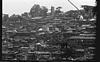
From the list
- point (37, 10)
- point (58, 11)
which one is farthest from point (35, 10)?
point (58, 11)

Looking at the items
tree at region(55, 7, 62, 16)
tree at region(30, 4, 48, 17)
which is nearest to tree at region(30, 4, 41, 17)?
tree at region(30, 4, 48, 17)

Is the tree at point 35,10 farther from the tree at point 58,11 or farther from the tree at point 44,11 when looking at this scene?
the tree at point 58,11

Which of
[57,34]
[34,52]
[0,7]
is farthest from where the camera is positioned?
[57,34]

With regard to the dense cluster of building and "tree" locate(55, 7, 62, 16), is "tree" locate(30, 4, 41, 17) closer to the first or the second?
the dense cluster of building

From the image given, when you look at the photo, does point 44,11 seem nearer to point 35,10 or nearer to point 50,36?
point 35,10

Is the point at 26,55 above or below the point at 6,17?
below

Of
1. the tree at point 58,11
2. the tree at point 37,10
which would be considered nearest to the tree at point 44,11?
the tree at point 37,10

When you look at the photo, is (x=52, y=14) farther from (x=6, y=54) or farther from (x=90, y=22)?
(x=6, y=54)

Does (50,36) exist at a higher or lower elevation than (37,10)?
lower

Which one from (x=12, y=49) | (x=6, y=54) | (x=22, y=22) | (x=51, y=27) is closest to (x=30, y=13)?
(x=22, y=22)
